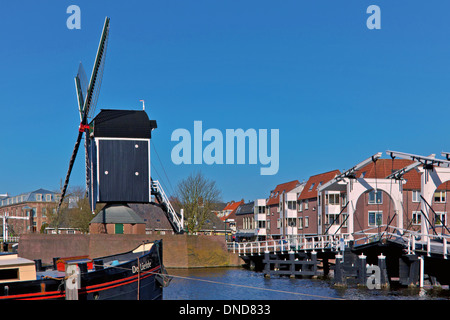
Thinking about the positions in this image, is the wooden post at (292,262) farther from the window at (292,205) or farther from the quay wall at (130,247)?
the window at (292,205)

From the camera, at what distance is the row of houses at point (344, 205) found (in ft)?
120

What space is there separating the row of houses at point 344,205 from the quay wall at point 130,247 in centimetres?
824

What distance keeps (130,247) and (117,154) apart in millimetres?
8706

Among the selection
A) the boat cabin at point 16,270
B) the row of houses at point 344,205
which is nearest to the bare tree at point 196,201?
the row of houses at point 344,205

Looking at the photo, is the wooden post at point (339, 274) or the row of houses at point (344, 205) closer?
the wooden post at point (339, 274)

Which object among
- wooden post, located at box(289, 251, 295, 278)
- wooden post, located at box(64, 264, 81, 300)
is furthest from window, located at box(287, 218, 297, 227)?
wooden post, located at box(64, 264, 81, 300)

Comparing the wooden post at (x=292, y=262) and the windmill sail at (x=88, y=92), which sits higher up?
the windmill sail at (x=88, y=92)

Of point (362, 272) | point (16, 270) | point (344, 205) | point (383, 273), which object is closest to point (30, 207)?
point (344, 205)

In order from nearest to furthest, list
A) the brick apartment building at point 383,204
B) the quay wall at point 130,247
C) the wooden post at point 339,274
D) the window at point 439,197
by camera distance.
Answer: the wooden post at point 339,274 < the quay wall at point 130,247 < the brick apartment building at point 383,204 < the window at point 439,197

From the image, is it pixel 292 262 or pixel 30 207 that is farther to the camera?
pixel 30 207

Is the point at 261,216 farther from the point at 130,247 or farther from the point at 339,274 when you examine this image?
the point at 339,274

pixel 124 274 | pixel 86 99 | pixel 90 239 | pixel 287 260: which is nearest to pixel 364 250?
pixel 287 260

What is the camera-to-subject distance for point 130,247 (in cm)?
4622
